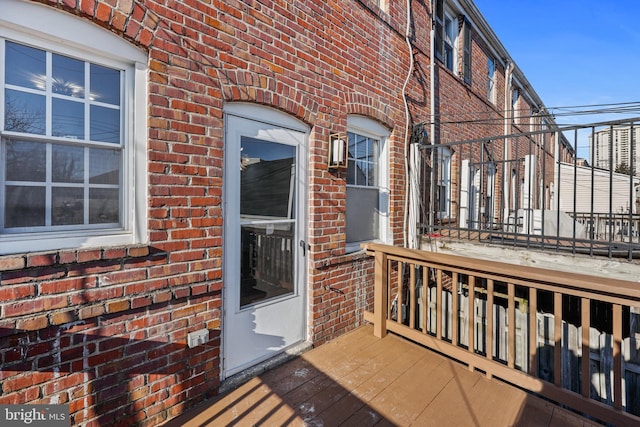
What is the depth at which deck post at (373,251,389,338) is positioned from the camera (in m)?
3.41

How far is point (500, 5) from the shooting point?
7.61 meters

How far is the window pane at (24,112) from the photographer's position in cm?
166

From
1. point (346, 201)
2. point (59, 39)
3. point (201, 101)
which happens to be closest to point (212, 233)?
point (201, 101)

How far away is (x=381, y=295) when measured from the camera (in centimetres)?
341

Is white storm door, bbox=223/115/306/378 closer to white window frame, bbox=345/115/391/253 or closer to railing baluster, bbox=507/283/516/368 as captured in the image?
white window frame, bbox=345/115/391/253

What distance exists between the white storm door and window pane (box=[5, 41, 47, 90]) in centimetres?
112

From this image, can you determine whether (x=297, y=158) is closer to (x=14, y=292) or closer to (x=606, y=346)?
(x=14, y=292)

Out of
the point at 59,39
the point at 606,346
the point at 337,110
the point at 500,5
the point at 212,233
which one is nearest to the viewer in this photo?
the point at 59,39

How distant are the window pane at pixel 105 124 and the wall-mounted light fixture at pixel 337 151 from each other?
189cm

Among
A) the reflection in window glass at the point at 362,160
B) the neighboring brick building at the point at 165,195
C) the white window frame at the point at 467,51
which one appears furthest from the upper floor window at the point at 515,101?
the neighboring brick building at the point at 165,195

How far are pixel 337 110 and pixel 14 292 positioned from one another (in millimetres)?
2928

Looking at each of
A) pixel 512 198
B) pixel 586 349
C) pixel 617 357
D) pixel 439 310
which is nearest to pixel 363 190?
pixel 439 310

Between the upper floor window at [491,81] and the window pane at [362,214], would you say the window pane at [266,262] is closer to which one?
the window pane at [362,214]

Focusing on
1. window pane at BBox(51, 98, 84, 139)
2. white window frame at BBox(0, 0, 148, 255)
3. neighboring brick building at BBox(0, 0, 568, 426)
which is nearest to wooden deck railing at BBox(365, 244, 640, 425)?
neighboring brick building at BBox(0, 0, 568, 426)
